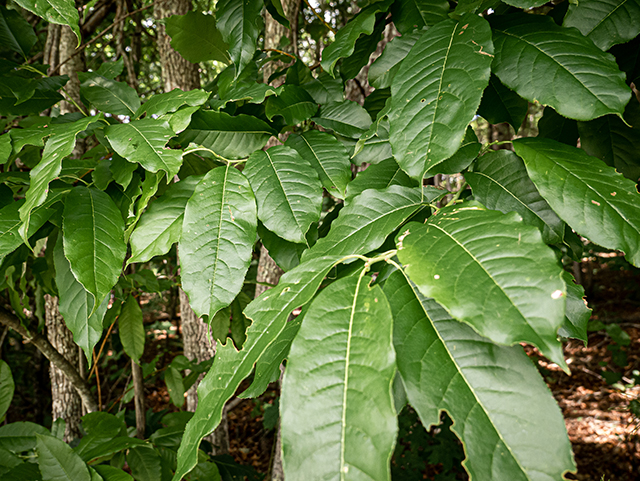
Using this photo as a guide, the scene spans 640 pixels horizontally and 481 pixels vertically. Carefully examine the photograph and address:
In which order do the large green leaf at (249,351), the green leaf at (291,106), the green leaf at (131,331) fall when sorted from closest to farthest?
the large green leaf at (249,351)
the green leaf at (291,106)
the green leaf at (131,331)

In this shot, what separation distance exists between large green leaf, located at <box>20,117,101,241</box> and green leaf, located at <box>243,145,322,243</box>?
0.34m

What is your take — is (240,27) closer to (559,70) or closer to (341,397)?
(559,70)

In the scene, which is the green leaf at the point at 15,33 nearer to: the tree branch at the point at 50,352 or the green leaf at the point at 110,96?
the green leaf at the point at 110,96

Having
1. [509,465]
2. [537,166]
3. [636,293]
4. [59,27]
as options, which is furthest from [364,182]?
[636,293]

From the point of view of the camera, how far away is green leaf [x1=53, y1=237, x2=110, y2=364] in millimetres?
870

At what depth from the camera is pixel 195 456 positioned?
490 mm

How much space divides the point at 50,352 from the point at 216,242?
4.08ft

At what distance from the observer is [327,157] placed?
0.95 m

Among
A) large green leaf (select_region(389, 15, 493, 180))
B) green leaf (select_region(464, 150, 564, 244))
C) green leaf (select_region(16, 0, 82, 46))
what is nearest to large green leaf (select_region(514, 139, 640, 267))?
green leaf (select_region(464, 150, 564, 244))

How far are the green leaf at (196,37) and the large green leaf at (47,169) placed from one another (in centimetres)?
57

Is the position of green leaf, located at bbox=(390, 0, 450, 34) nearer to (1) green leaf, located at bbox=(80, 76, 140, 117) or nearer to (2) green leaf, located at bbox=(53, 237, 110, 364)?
(1) green leaf, located at bbox=(80, 76, 140, 117)

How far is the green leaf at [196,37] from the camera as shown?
1.21 m

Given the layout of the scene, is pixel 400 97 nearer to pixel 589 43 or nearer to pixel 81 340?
pixel 589 43

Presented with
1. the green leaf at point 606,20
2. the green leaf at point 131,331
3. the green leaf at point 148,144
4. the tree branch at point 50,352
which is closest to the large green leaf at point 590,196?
the green leaf at point 606,20
